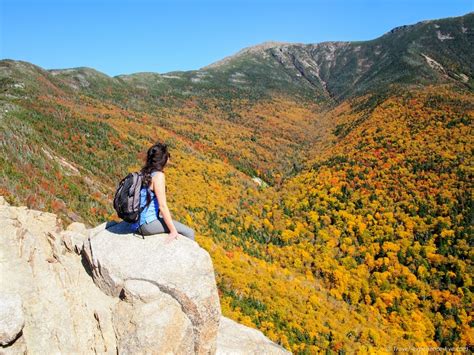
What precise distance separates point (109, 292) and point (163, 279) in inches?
54.6

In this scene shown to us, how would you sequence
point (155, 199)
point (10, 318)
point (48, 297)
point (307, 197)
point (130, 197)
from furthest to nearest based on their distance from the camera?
1. point (307, 197)
2. point (155, 199)
3. point (130, 197)
4. point (48, 297)
5. point (10, 318)

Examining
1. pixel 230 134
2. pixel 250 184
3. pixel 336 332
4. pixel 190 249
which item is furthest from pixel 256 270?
pixel 230 134

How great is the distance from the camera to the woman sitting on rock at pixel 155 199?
7891 millimetres

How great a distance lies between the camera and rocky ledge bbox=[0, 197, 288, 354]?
667 centimetres

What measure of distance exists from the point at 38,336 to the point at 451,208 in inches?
1103

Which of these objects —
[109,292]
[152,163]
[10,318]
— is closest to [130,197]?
[152,163]

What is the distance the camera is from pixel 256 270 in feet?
65.6

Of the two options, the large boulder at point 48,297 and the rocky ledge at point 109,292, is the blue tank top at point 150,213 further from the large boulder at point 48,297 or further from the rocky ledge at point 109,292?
the large boulder at point 48,297

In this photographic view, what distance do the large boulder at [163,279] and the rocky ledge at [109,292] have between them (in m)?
0.02

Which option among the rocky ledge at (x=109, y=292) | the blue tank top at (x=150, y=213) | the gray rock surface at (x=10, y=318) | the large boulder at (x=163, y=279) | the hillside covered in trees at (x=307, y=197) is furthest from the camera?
the hillside covered in trees at (x=307, y=197)

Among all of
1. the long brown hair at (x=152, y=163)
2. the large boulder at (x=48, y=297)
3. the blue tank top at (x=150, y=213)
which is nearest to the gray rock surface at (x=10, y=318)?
the large boulder at (x=48, y=297)

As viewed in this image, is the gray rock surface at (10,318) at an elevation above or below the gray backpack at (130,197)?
below

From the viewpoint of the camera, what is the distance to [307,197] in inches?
1272

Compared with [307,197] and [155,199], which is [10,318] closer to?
[155,199]
